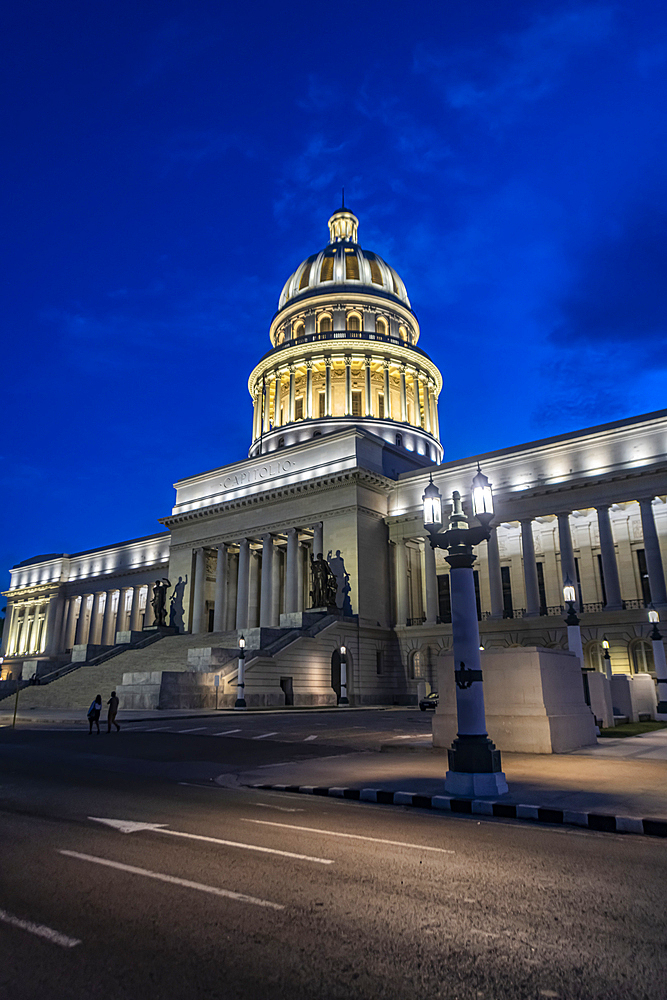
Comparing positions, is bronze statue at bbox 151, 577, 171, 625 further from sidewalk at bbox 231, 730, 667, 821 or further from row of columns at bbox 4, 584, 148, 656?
sidewalk at bbox 231, 730, 667, 821

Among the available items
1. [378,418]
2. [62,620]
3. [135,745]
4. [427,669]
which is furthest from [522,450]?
[62,620]

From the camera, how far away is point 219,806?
32.4 ft

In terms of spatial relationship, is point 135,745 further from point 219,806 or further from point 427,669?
point 427,669

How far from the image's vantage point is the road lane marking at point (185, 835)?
6867mm

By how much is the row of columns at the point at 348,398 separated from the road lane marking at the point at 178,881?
214ft

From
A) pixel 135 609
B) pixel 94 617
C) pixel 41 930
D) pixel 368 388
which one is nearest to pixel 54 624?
pixel 94 617

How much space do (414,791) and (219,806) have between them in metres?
3.01

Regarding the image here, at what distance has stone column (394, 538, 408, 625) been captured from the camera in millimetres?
53281

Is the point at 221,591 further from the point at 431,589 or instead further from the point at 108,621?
the point at 108,621

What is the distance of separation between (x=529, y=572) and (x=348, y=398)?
30.1 meters

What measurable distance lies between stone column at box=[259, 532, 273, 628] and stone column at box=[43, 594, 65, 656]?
38.1m

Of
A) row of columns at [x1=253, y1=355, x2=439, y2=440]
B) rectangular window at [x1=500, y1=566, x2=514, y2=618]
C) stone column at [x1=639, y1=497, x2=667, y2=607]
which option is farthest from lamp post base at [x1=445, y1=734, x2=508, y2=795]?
row of columns at [x1=253, y1=355, x2=439, y2=440]

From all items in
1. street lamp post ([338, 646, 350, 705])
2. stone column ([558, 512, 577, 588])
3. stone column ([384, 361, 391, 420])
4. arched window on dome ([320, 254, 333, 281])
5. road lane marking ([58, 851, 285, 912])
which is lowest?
road lane marking ([58, 851, 285, 912])

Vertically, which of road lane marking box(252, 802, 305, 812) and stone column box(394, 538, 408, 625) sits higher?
stone column box(394, 538, 408, 625)
